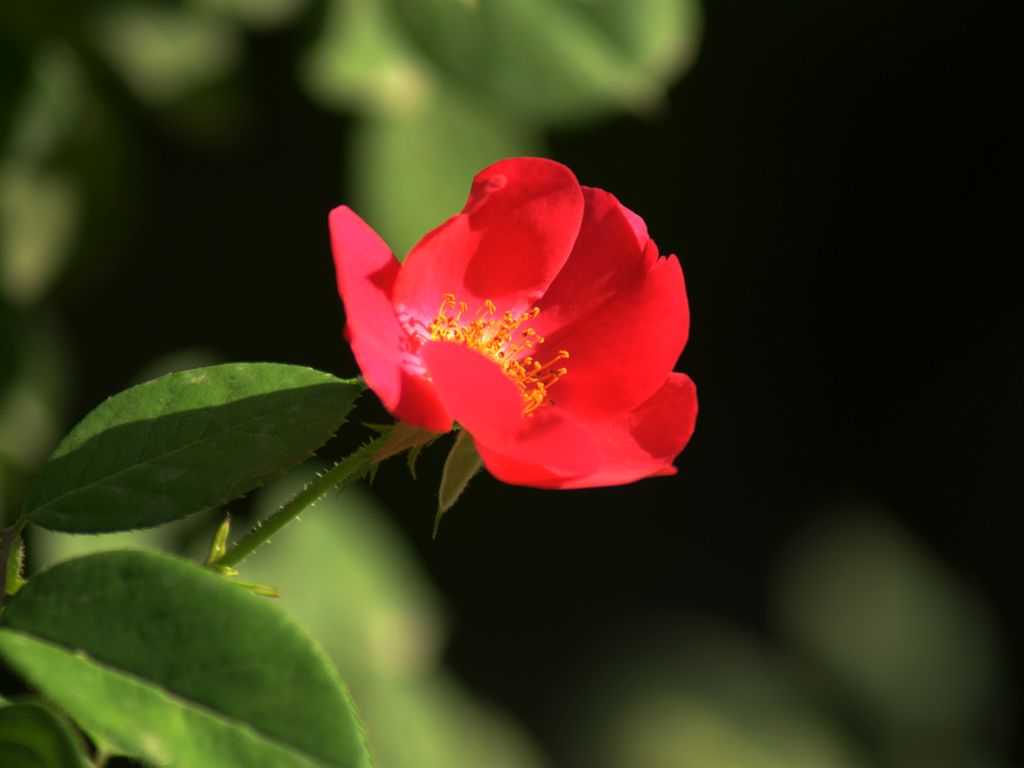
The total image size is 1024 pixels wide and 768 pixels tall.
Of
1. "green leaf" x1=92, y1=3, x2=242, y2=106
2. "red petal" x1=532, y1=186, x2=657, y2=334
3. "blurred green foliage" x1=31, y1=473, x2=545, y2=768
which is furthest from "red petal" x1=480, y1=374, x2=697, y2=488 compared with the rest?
"green leaf" x1=92, y1=3, x2=242, y2=106

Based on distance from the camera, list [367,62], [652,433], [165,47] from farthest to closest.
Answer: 1. [165,47]
2. [367,62]
3. [652,433]

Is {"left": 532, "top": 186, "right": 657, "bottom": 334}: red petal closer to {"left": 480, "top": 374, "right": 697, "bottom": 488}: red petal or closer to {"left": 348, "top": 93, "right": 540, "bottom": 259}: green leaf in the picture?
{"left": 480, "top": 374, "right": 697, "bottom": 488}: red petal

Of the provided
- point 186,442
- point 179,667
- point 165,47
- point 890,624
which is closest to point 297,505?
point 186,442

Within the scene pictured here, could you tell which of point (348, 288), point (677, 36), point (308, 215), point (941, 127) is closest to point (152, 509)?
point (348, 288)

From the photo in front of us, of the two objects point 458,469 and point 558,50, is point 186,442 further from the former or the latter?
point 558,50

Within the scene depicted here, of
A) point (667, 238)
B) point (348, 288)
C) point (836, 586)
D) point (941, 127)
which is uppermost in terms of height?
point (348, 288)

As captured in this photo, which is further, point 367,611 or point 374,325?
point 367,611

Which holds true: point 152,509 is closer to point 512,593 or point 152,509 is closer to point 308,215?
point 308,215
